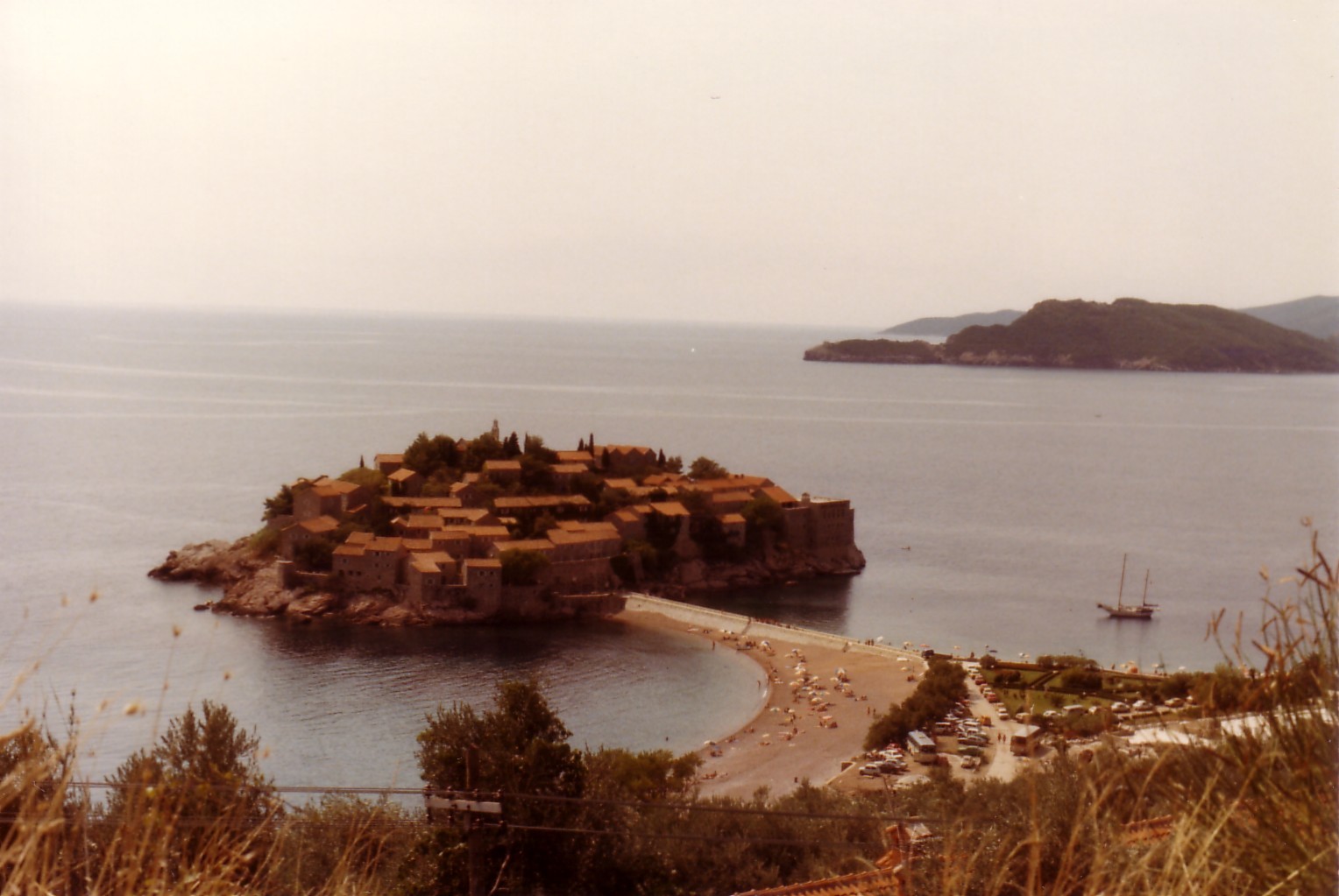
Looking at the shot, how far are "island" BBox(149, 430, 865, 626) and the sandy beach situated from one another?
225 cm

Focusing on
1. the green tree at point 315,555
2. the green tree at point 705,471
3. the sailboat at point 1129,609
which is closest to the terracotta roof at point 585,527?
the green tree at point 315,555

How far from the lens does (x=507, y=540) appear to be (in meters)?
29.3

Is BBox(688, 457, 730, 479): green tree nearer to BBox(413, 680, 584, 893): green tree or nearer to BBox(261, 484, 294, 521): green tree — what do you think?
BBox(261, 484, 294, 521): green tree

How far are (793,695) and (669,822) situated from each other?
12.6 meters

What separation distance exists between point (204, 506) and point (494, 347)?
117 meters

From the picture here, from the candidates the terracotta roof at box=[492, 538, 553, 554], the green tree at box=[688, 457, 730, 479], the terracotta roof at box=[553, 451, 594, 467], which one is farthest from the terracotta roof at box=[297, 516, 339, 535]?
the green tree at box=[688, 457, 730, 479]

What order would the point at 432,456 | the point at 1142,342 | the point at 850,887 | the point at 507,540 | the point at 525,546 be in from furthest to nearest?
the point at 1142,342
the point at 432,456
the point at 507,540
the point at 525,546
the point at 850,887

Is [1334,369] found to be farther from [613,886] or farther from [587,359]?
[613,886]

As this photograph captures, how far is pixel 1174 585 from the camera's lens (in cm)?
3384

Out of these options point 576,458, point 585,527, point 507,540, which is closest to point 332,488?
point 507,540

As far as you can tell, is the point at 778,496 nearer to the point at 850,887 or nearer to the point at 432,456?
the point at 432,456

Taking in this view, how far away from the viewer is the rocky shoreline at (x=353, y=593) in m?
27.0

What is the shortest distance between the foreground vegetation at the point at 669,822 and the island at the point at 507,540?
45.3 feet

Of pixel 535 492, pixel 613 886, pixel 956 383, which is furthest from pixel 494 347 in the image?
pixel 613 886
